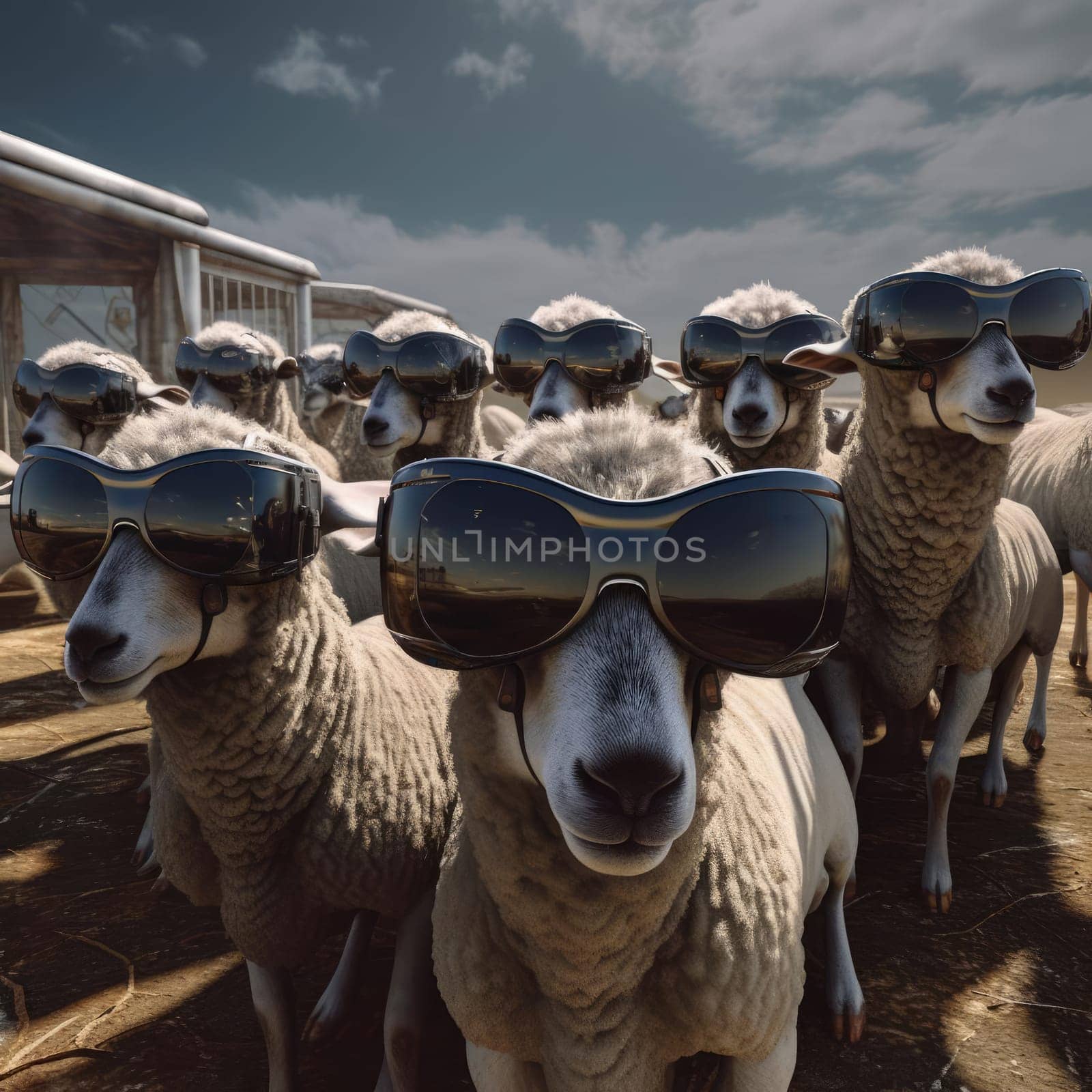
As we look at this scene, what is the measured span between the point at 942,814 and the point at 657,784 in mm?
2094

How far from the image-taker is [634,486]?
101cm

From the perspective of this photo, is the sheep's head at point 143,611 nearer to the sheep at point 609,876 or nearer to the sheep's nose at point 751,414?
the sheep at point 609,876

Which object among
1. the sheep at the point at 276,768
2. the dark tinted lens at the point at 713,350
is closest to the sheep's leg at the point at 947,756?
the dark tinted lens at the point at 713,350

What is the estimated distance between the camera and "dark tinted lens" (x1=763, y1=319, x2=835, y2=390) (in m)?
2.55

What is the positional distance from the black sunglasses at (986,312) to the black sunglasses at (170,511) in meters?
1.57

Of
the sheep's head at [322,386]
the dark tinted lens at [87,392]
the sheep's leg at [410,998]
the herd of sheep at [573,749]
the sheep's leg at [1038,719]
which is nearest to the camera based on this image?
the herd of sheep at [573,749]

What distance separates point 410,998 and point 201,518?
1.05 meters

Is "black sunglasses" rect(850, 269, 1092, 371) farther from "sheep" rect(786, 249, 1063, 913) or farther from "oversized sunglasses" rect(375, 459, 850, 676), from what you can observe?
"oversized sunglasses" rect(375, 459, 850, 676)

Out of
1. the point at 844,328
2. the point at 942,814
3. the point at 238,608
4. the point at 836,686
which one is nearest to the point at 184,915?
the point at 238,608

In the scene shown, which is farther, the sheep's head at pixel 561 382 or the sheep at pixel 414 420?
the sheep at pixel 414 420

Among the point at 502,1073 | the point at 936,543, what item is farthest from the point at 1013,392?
the point at 502,1073

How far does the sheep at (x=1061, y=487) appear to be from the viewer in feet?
13.4

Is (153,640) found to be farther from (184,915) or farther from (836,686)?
(836,686)

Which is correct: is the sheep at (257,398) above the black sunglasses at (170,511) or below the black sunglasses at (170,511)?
above
